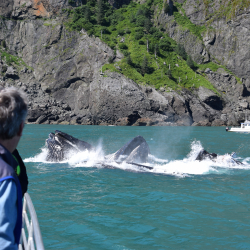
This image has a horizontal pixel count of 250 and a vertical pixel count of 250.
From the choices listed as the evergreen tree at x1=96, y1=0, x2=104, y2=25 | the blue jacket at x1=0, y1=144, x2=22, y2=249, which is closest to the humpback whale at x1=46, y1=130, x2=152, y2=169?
the blue jacket at x1=0, y1=144, x2=22, y2=249

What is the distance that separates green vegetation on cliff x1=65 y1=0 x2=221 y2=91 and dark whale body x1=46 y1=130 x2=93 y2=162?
222 ft

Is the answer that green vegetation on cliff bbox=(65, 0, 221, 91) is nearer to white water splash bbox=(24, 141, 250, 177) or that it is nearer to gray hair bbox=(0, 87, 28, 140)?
white water splash bbox=(24, 141, 250, 177)

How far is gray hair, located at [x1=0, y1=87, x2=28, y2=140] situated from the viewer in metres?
2.14

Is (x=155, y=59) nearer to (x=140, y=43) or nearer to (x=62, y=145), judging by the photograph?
(x=140, y=43)

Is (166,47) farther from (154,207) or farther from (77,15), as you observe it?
(154,207)

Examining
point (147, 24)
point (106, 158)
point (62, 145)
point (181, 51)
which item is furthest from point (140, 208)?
point (147, 24)

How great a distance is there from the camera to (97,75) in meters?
83.8

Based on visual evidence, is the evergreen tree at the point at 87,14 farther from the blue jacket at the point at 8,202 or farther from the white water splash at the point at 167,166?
the blue jacket at the point at 8,202

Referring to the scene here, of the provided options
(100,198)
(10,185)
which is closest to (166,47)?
(100,198)

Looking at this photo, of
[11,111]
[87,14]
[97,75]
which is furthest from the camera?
[87,14]

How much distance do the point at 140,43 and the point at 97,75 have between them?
24705 millimetres

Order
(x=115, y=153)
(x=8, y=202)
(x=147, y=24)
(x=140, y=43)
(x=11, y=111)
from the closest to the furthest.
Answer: (x=8, y=202)
(x=11, y=111)
(x=115, y=153)
(x=140, y=43)
(x=147, y=24)

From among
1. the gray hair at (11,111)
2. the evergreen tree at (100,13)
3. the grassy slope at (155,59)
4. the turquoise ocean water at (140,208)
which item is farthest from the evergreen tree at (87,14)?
the gray hair at (11,111)

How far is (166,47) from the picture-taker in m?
99.6
